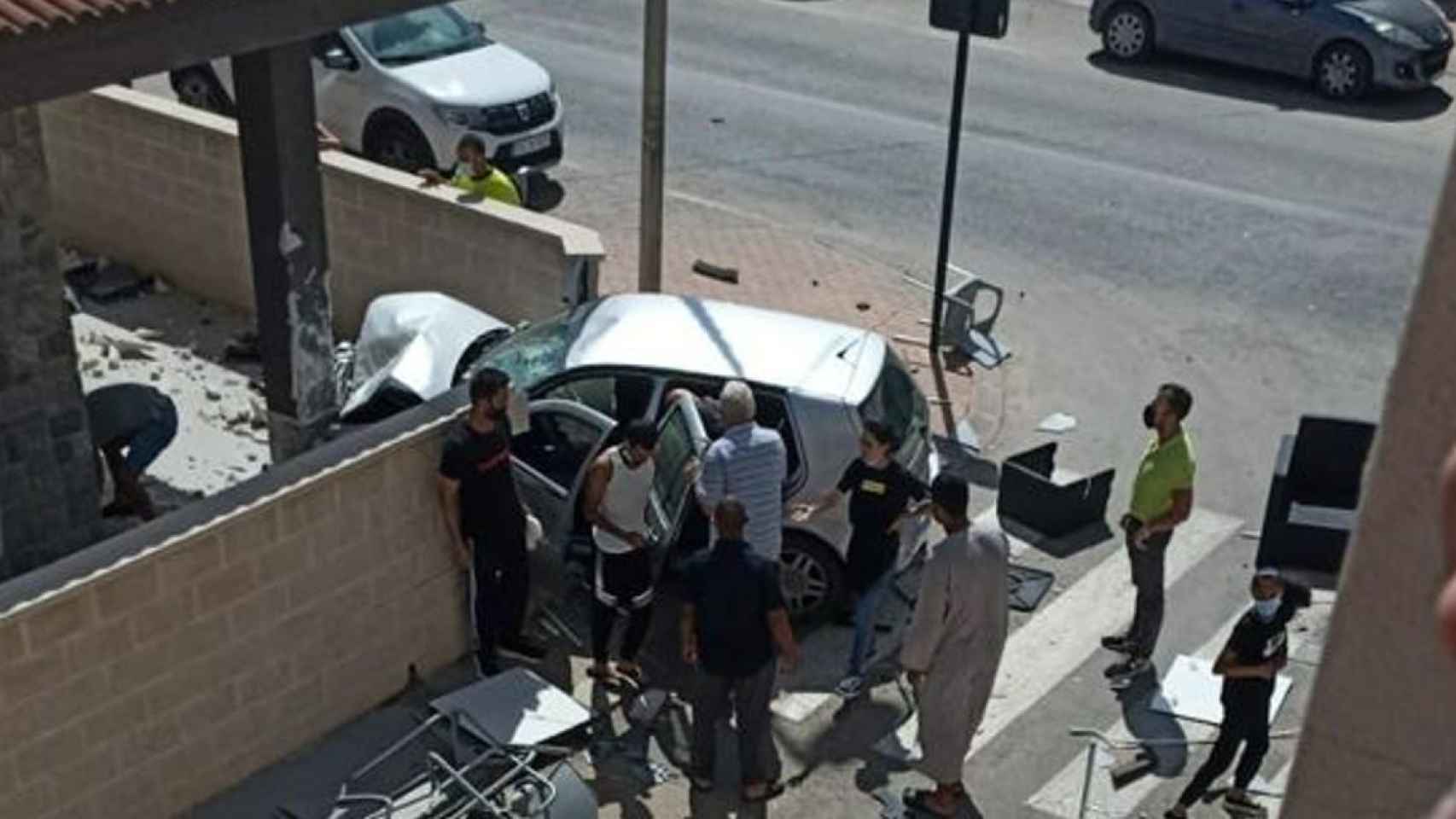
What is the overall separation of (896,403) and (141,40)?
4.31 meters

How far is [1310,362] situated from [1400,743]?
10224 mm

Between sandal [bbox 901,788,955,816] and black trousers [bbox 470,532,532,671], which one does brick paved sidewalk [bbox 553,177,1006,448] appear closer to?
black trousers [bbox 470,532,532,671]

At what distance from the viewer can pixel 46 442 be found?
10641mm

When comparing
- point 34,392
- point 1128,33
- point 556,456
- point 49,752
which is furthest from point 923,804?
point 1128,33

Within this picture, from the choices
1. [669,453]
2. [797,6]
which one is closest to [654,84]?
[669,453]

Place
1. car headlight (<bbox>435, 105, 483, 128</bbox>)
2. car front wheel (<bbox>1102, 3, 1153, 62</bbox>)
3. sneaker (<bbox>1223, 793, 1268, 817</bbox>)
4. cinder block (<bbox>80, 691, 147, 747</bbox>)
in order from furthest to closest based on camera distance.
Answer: car front wheel (<bbox>1102, 3, 1153, 62</bbox>) < car headlight (<bbox>435, 105, 483, 128</bbox>) < sneaker (<bbox>1223, 793, 1268, 817</bbox>) < cinder block (<bbox>80, 691, 147, 747</bbox>)

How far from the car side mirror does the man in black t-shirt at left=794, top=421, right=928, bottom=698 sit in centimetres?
889

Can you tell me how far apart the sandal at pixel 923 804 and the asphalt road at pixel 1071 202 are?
0.81 feet

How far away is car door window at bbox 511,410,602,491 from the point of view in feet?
34.1

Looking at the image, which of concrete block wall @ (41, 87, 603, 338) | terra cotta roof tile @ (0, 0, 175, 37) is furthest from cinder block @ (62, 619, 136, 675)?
concrete block wall @ (41, 87, 603, 338)

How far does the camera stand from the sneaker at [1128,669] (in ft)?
33.7

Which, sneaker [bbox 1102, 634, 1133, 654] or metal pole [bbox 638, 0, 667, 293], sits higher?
metal pole [bbox 638, 0, 667, 293]

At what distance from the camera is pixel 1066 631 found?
10672 mm

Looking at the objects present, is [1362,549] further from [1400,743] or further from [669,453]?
[669,453]
